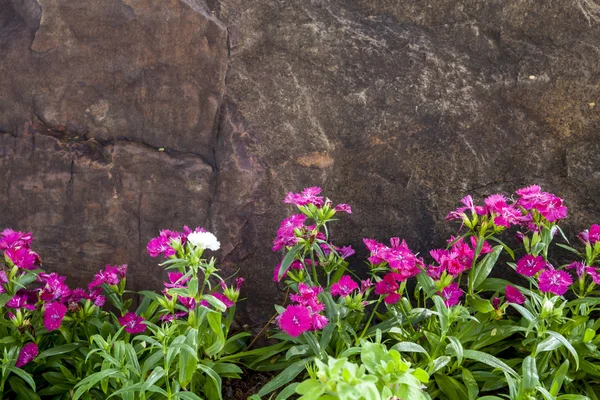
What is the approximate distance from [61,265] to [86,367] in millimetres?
730

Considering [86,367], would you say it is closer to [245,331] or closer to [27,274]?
[27,274]

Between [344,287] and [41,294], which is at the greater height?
[344,287]

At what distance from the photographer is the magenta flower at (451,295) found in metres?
2.97

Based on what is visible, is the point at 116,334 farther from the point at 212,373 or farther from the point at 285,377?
the point at 285,377

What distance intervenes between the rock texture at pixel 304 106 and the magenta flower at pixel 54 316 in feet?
1.98

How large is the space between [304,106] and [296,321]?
114 centimetres

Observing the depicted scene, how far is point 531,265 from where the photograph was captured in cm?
307

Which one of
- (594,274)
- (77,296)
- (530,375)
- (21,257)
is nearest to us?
(530,375)

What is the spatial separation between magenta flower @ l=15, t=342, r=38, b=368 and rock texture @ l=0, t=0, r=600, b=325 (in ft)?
2.30

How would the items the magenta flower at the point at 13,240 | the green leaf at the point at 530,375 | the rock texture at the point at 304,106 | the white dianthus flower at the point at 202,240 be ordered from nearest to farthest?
the green leaf at the point at 530,375 → the white dianthus flower at the point at 202,240 → the magenta flower at the point at 13,240 → the rock texture at the point at 304,106

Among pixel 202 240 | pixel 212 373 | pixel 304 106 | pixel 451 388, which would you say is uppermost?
pixel 304 106

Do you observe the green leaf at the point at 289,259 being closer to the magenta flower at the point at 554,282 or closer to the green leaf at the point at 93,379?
the green leaf at the point at 93,379

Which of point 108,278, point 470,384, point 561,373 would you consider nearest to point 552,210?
point 561,373

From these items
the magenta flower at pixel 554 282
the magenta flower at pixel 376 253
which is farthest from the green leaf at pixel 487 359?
the magenta flower at pixel 376 253
